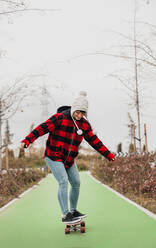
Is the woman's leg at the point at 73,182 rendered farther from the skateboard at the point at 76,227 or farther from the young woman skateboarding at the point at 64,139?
the skateboard at the point at 76,227

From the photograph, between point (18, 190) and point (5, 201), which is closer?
point (5, 201)

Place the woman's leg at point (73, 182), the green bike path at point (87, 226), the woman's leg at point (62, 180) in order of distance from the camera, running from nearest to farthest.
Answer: the green bike path at point (87, 226)
the woman's leg at point (62, 180)
the woman's leg at point (73, 182)

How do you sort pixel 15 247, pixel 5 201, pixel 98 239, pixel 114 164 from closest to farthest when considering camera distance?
1. pixel 15 247
2. pixel 98 239
3. pixel 5 201
4. pixel 114 164

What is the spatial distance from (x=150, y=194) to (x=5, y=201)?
3599mm

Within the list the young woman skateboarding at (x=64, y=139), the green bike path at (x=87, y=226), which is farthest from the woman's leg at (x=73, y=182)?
the green bike path at (x=87, y=226)

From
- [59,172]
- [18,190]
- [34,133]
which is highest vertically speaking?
[34,133]

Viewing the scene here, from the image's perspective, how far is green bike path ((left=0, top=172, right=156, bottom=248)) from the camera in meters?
4.82

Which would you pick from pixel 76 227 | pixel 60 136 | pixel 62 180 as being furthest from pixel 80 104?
pixel 76 227

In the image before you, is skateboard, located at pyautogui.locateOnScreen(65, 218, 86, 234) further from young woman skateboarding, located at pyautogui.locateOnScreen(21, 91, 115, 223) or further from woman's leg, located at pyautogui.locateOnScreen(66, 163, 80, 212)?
woman's leg, located at pyautogui.locateOnScreen(66, 163, 80, 212)

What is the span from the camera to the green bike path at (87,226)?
482 cm

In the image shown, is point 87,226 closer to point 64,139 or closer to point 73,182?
point 73,182

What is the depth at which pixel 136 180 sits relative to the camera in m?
10.8

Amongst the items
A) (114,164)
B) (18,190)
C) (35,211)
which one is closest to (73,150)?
(35,211)

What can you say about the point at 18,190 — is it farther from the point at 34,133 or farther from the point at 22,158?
the point at 22,158
